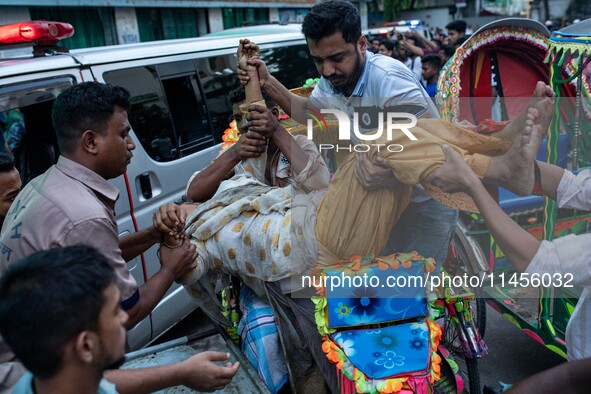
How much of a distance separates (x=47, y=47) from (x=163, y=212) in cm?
163

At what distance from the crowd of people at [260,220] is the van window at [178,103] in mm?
1092

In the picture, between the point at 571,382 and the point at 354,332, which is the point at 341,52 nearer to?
the point at 354,332

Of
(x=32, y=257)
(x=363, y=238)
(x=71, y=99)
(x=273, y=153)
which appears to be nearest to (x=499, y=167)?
(x=363, y=238)

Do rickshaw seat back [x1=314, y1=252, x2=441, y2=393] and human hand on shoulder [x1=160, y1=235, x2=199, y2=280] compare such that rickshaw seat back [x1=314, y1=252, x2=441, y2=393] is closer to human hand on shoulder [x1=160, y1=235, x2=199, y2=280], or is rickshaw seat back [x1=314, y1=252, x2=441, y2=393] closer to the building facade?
human hand on shoulder [x1=160, y1=235, x2=199, y2=280]

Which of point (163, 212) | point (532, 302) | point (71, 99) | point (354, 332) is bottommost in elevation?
point (532, 302)

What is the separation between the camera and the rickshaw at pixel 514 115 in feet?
7.11

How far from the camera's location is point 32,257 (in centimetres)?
123

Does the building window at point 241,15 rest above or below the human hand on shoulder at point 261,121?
above

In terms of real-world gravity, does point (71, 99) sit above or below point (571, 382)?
above

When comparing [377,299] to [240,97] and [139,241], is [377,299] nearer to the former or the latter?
[139,241]

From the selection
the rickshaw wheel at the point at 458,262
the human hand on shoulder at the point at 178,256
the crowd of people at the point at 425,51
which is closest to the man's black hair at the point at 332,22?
the human hand on shoulder at the point at 178,256

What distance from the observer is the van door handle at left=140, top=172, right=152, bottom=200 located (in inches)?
127

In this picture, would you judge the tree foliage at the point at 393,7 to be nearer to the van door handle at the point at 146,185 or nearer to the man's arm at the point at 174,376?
the van door handle at the point at 146,185

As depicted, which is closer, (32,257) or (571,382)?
(32,257)
